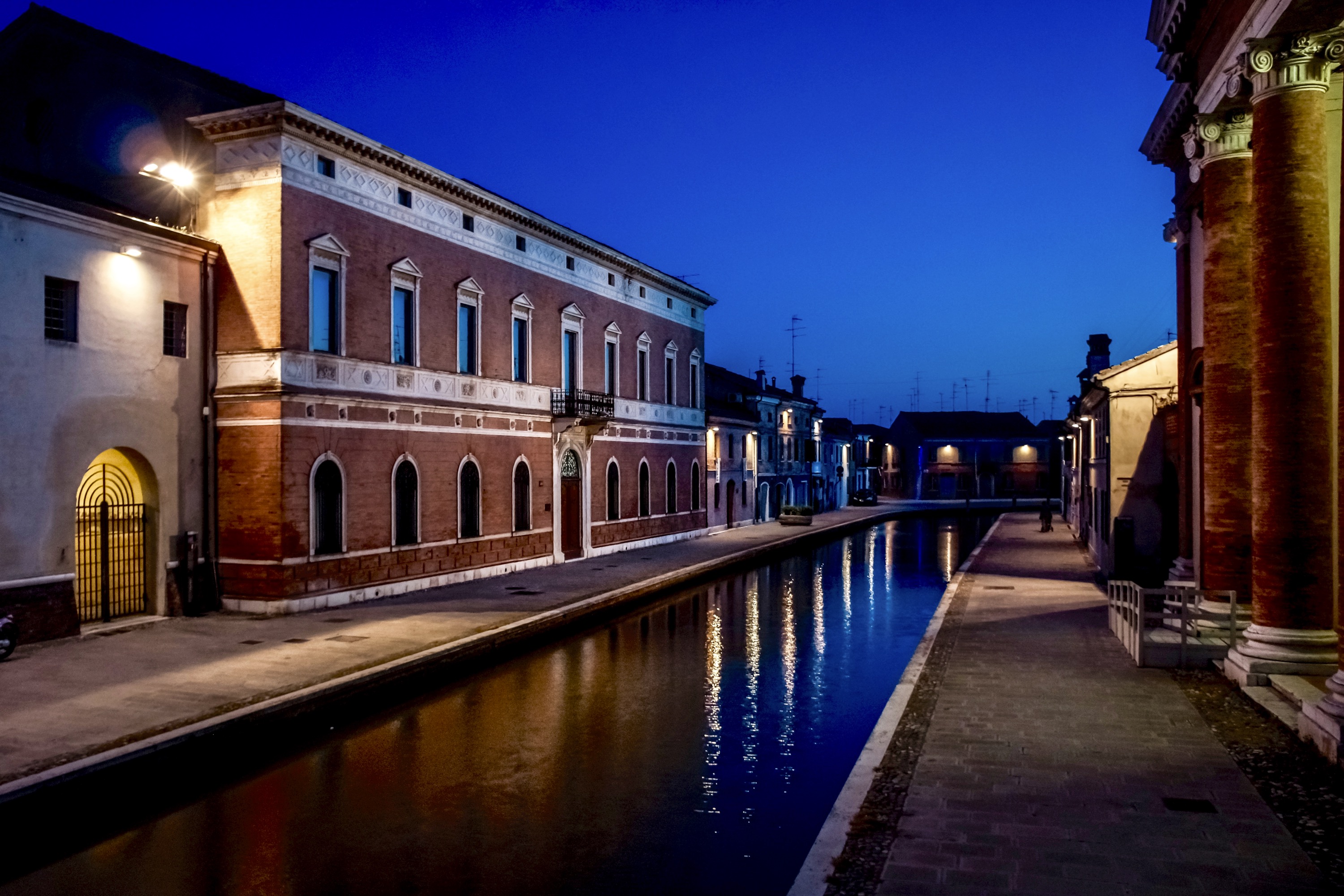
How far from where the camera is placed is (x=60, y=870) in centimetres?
723

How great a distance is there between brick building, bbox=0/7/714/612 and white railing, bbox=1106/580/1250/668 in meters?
13.3

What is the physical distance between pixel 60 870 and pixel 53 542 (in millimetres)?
8670

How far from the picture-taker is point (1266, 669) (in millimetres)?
9969

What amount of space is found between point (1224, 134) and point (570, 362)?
59.5 feet

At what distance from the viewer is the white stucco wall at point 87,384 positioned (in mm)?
13867

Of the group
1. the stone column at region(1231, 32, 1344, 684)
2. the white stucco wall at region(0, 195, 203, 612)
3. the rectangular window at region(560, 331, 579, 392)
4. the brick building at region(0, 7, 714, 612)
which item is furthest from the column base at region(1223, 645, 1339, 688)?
the rectangular window at region(560, 331, 579, 392)

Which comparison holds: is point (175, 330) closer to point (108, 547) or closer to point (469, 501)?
point (108, 547)

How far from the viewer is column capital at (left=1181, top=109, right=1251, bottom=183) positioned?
11766 millimetres

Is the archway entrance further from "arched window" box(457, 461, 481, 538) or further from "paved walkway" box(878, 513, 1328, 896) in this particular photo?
"paved walkway" box(878, 513, 1328, 896)

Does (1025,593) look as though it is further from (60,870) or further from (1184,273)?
(60,870)

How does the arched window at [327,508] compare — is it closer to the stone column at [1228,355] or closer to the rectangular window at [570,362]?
the rectangular window at [570,362]

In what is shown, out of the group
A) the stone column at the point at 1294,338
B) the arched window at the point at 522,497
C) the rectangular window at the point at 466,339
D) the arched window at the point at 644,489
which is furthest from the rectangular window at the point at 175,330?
the arched window at the point at 644,489

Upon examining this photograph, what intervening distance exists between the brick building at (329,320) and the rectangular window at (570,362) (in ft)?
3.12

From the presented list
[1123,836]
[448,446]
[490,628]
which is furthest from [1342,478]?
[448,446]
